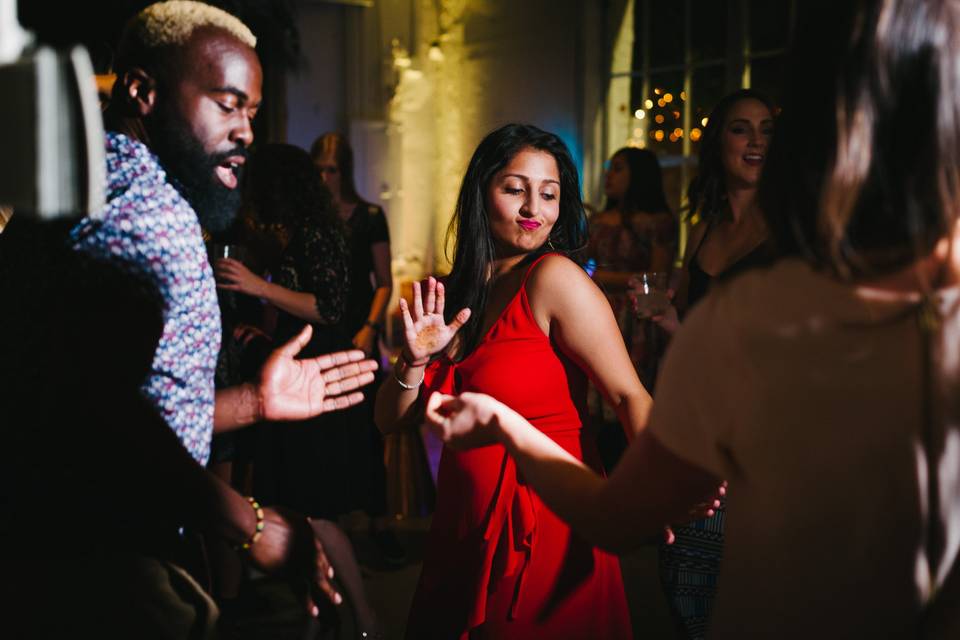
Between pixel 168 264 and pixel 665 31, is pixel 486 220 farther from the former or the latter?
pixel 665 31

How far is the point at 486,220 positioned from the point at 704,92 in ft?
15.0

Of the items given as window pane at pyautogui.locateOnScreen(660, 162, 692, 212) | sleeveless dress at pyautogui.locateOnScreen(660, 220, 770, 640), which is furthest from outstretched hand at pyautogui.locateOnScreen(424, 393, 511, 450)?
window pane at pyautogui.locateOnScreen(660, 162, 692, 212)

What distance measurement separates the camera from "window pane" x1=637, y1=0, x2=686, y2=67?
6590 mm

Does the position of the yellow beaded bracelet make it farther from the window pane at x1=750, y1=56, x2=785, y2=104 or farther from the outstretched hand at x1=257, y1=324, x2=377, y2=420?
the window pane at x1=750, y1=56, x2=785, y2=104

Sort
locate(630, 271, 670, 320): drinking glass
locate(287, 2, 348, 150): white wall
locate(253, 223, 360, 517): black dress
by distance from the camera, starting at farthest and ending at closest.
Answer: locate(287, 2, 348, 150): white wall < locate(253, 223, 360, 517): black dress < locate(630, 271, 670, 320): drinking glass

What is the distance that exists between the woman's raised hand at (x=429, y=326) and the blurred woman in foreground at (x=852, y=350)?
109 centimetres

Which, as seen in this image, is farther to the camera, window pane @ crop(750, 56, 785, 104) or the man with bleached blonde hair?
window pane @ crop(750, 56, 785, 104)

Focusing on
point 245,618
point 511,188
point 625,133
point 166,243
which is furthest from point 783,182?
point 625,133

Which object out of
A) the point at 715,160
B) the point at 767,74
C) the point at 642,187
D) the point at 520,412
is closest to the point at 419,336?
the point at 520,412

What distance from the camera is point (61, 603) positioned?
4.47 feet

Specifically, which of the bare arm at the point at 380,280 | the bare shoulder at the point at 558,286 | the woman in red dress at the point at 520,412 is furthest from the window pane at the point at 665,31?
the bare shoulder at the point at 558,286

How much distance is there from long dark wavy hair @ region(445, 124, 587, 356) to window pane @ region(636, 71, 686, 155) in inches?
176

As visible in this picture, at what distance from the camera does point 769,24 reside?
19.5ft

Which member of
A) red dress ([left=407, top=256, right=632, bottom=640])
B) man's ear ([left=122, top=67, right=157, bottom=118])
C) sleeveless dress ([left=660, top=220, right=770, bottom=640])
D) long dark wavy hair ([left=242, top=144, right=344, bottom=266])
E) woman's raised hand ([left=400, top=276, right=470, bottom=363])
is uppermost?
man's ear ([left=122, top=67, right=157, bottom=118])
